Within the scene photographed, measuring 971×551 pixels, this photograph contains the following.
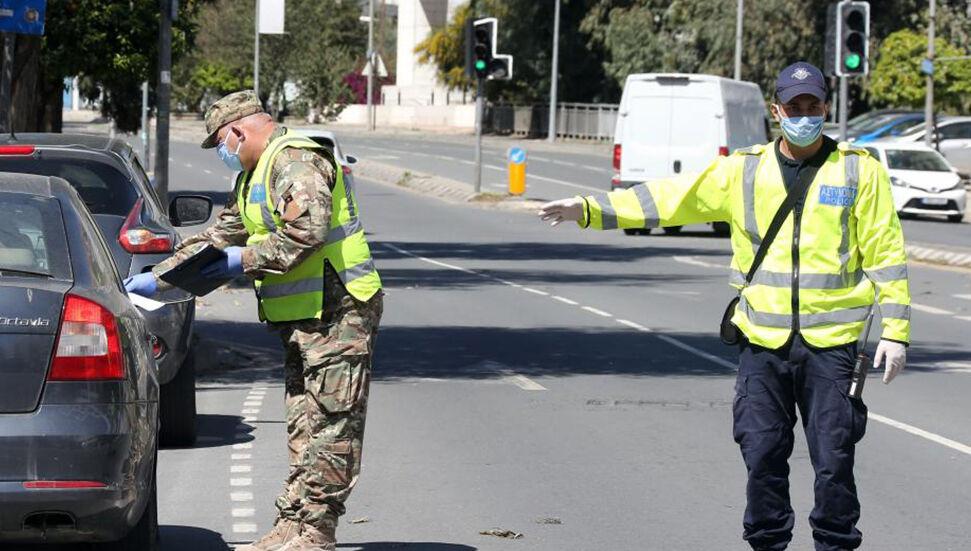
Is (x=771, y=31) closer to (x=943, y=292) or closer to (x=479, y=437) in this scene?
(x=943, y=292)

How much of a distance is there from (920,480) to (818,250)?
321 centimetres

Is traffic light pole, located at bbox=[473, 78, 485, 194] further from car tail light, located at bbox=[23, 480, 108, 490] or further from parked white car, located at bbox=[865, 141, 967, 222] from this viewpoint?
car tail light, located at bbox=[23, 480, 108, 490]

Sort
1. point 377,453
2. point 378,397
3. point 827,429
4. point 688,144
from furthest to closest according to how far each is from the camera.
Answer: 1. point 688,144
2. point 378,397
3. point 377,453
4. point 827,429

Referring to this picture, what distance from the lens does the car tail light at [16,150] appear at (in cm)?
875

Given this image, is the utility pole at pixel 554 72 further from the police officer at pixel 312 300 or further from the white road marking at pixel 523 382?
the police officer at pixel 312 300

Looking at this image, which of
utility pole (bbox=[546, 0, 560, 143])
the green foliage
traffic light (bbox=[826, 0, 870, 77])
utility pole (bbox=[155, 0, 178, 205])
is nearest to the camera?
utility pole (bbox=[155, 0, 178, 205])

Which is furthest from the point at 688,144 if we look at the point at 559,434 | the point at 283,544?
the point at 283,544

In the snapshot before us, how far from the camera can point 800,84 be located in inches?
252

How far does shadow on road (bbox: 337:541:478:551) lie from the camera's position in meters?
7.44

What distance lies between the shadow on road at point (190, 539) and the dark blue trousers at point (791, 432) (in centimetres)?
221

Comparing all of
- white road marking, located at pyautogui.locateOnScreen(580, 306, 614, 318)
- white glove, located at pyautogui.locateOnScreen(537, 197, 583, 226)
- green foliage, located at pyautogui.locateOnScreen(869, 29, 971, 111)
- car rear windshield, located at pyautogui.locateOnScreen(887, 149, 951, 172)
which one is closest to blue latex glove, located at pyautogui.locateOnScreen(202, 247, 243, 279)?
white glove, located at pyautogui.locateOnScreen(537, 197, 583, 226)

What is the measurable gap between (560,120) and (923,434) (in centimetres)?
6832

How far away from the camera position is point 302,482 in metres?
6.84

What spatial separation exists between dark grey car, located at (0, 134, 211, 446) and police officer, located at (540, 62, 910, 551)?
11.2 ft
